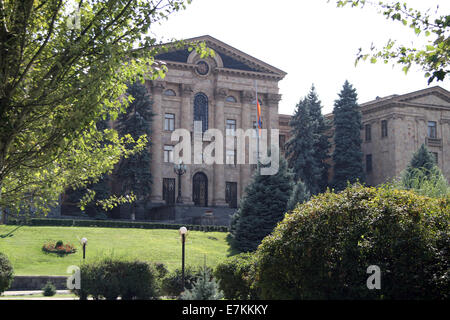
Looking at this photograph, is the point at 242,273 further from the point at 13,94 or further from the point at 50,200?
the point at 13,94

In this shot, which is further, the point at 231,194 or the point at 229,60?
the point at 231,194

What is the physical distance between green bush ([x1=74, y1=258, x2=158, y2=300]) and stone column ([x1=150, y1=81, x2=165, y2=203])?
36.3 m

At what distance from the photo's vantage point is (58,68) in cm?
945

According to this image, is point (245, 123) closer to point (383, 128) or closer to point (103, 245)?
point (383, 128)

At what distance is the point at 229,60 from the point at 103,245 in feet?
97.1

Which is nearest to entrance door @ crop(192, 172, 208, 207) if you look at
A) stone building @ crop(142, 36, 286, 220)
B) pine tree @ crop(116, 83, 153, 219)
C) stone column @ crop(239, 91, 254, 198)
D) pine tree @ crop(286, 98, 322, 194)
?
stone building @ crop(142, 36, 286, 220)

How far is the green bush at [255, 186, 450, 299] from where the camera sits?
1018 cm

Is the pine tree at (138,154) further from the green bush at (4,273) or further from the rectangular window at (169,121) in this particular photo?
the green bush at (4,273)

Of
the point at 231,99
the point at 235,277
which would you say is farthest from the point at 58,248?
the point at 231,99

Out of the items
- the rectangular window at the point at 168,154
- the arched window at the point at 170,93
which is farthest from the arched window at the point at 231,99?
the rectangular window at the point at 168,154

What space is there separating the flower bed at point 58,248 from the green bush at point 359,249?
21318 mm

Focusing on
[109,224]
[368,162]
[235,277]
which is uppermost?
[368,162]

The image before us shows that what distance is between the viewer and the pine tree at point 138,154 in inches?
1943
